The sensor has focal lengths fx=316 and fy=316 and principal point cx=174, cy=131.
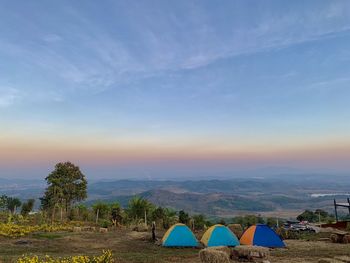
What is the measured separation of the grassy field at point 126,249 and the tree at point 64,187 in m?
23.6

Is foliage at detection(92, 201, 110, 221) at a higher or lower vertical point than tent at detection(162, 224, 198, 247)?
higher

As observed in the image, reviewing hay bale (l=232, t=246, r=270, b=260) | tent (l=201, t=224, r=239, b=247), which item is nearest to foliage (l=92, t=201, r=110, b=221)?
tent (l=201, t=224, r=239, b=247)

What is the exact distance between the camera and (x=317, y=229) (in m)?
30.9

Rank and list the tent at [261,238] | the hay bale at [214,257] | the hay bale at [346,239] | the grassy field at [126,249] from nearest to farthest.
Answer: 1. the hay bale at [214,257]
2. the grassy field at [126,249]
3. the tent at [261,238]
4. the hay bale at [346,239]

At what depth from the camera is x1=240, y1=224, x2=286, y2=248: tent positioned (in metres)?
21.6

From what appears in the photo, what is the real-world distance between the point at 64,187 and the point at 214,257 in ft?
135

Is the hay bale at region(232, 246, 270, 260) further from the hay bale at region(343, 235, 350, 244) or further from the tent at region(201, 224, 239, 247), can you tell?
the hay bale at region(343, 235, 350, 244)

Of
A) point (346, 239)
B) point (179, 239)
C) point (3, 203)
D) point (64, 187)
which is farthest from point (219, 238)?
point (3, 203)

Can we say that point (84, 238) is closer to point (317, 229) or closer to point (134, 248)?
point (134, 248)

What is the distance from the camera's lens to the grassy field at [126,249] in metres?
17.3

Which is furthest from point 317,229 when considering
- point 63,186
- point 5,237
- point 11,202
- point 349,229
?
point 11,202

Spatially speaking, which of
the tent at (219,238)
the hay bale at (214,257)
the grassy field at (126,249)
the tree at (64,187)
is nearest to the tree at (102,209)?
the tree at (64,187)

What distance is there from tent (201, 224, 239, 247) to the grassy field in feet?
4.34

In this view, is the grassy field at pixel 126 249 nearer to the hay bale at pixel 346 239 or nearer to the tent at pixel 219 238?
the hay bale at pixel 346 239
